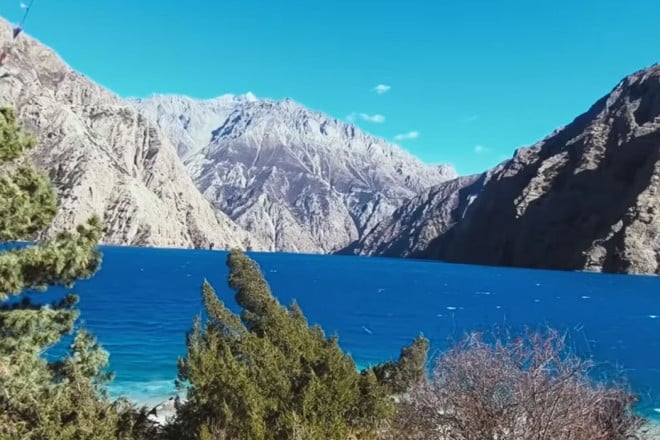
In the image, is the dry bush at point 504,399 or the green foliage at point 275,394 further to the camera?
the green foliage at point 275,394

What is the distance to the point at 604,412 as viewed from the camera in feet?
47.6

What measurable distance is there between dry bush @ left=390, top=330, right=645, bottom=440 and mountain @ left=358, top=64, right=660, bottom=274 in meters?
148

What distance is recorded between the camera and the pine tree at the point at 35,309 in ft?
33.6

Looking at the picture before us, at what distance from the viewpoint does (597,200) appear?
535 ft

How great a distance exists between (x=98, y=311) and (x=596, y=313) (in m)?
57.0

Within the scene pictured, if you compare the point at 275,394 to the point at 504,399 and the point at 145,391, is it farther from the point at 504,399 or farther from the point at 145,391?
the point at 145,391

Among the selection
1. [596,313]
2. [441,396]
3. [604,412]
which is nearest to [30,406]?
[441,396]

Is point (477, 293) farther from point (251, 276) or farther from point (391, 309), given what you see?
point (251, 276)

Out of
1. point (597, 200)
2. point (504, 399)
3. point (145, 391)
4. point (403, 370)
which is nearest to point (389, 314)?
point (145, 391)

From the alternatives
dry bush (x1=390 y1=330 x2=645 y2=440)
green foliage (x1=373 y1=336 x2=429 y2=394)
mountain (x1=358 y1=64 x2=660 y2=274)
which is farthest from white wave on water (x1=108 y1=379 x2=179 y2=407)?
mountain (x1=358 y1=64 x2=660 y2=274)

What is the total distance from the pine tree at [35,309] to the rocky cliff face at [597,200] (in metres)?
153

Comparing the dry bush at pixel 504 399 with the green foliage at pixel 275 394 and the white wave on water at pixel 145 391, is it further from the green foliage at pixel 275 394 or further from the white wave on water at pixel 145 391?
the white wave on water at pixel 145 391

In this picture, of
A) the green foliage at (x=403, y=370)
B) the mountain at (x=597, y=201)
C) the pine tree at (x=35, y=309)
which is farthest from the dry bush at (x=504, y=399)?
the mountain at (x=597, y=201)

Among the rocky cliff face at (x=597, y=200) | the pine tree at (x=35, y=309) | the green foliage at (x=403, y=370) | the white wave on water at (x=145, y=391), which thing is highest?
the rocky cliff face at (x=597, y=200)
